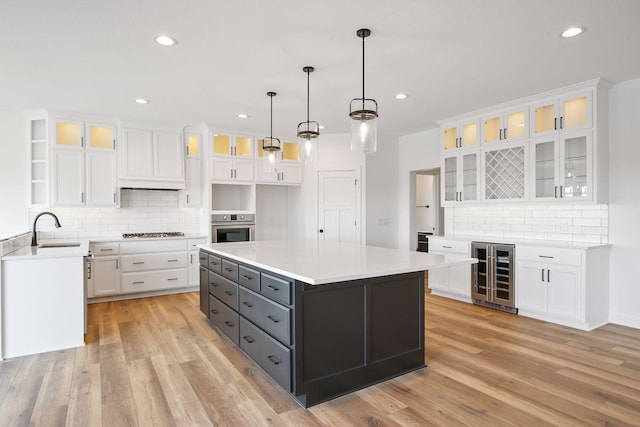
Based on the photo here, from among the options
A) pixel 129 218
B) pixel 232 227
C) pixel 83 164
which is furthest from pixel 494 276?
pixel 83 164

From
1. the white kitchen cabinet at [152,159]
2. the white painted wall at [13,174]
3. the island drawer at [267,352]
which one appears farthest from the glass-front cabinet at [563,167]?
the white painted wall at [13,174]

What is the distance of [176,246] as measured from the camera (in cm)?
555

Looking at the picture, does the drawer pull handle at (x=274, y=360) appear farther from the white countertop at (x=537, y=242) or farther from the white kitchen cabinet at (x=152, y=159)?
the white kitchen cabinet at (x=152, y=159)

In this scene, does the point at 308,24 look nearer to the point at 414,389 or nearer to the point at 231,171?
the point at 414,389

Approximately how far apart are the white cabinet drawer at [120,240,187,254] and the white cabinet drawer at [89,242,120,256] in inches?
2.6

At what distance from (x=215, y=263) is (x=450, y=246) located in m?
3.11

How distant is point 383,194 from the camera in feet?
21.8

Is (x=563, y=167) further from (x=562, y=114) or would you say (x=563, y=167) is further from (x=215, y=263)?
(x=215, y=263)

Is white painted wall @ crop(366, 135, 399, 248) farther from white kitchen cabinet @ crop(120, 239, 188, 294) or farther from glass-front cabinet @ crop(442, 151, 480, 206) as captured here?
white kitchen cabinet @ crop(120, 239, 188, 294)

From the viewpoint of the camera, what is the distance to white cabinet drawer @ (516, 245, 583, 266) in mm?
3873

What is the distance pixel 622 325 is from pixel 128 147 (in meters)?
6.36

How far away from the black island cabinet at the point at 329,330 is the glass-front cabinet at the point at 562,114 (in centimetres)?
262

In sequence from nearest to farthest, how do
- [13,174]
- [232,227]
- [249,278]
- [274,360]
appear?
1. [274,360]
2. [249,278]
3. [13,174]
4. [232,227]

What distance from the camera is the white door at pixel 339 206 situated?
6.42m
